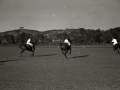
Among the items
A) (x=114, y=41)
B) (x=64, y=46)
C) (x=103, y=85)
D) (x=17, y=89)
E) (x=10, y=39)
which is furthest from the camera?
(x=10, y=39)

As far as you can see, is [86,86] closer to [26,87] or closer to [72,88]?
[72,88]

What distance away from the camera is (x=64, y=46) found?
18.3m

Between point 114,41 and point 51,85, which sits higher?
point 114,41

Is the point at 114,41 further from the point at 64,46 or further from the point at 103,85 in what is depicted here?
the point at 103,85

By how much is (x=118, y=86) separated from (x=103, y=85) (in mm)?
525

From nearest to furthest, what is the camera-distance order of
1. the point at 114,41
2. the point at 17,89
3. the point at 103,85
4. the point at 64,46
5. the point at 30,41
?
the point at 17,89 → the point at 103,85 → the point at 64,46 → the point at 30,41 → the point at 114,41

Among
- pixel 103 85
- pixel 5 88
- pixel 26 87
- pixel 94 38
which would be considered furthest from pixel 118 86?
pixel 94 38

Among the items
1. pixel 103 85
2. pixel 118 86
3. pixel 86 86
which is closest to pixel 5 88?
pixel 86 86

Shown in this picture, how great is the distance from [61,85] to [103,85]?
61.1 inches

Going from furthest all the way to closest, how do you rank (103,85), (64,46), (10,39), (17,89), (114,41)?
(10,39), (114,41), (64,46), (103,85), (17,89)

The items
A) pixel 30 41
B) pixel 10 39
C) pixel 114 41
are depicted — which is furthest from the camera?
pixel 10 39

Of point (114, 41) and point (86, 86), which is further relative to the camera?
point (114, 41)

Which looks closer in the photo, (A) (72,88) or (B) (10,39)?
(A) (72,88)

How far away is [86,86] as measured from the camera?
6246 mm
